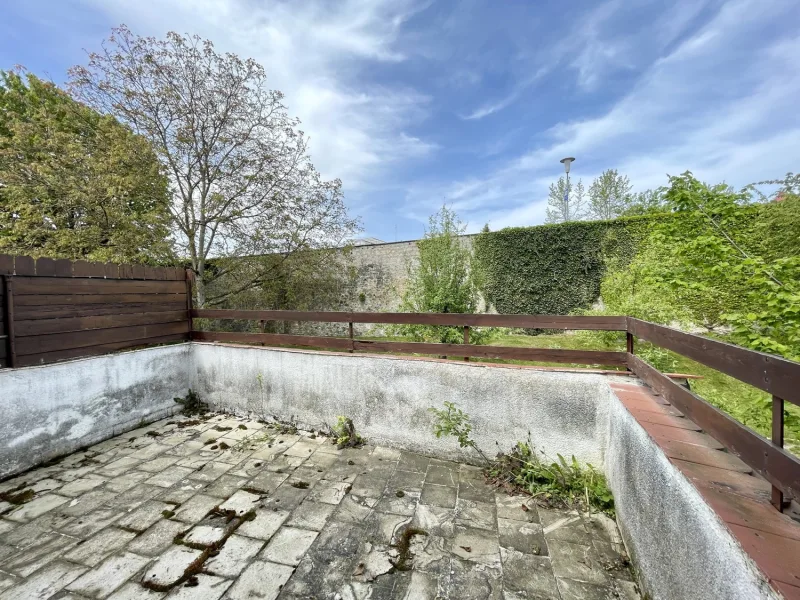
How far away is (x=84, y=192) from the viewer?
241 inches

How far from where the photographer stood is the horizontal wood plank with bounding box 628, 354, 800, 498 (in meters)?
0.85

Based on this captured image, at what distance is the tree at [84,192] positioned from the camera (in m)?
→ 6.12

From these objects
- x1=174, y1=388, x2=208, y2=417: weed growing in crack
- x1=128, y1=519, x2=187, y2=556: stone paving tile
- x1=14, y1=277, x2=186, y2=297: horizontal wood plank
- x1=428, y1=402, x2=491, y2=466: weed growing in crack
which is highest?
x1=14, y1=277, x2=186, y2=297: horizontal wood plank

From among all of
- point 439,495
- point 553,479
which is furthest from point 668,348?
point 439,495

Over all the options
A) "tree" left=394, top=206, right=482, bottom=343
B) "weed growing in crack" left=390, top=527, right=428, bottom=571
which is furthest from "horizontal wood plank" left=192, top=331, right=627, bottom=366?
"tree" left=394, top=206, right=482, bottom=343

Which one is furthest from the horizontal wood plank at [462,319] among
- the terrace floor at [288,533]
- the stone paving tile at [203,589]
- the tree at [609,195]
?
the tree at [609,195]

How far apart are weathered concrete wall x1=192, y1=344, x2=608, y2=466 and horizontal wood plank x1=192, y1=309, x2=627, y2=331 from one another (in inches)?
14.7

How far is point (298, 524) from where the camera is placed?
203 cm

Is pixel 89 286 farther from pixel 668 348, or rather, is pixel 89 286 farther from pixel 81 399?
pixel 668 348

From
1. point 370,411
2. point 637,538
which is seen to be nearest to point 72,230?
point 370,411

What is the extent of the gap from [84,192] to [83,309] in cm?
472

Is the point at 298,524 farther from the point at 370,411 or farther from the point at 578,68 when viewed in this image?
the point at 578,68

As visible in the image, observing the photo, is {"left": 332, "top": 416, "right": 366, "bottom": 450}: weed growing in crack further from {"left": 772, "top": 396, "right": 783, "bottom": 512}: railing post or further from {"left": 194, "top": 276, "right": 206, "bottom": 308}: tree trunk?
{"left": 194, "top": 276, "right": 206, "bottom": 308}: tree trunk

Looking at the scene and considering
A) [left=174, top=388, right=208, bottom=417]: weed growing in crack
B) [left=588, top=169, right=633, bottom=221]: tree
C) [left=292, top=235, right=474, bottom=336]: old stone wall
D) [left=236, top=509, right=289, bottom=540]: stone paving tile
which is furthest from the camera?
[left=588, top=169, right=633, bottom=221]: tree
